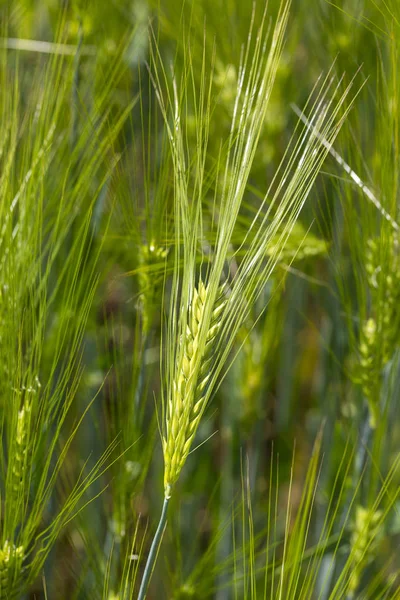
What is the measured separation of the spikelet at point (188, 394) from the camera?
0.45 m

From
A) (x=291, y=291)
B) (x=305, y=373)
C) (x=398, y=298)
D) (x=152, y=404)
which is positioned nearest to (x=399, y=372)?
(x=398, y=298)

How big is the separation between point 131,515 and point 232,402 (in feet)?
0.68

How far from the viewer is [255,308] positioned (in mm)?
841

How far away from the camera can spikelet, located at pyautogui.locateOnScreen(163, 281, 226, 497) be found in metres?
0.45

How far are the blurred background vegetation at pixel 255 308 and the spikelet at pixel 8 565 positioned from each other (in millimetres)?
61

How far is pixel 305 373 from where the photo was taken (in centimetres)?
126

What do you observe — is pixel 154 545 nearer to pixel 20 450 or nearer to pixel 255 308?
pixel 20 450

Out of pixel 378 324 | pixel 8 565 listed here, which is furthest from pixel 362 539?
pixel 8 565

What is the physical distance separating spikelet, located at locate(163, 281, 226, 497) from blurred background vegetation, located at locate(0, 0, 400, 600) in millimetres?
105

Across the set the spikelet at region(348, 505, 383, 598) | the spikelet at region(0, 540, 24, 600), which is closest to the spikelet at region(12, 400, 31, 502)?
the spikelet at region(0, 540, 24, 600)

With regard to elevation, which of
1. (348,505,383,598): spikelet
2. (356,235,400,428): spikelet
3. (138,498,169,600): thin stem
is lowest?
(348,505,383,598): spikelet

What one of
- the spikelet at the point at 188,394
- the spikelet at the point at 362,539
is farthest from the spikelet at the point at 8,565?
the spikelet at the point at 362,539

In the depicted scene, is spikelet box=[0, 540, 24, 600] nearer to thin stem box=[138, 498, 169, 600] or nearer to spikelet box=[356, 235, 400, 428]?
thin stem box=[138, 498, 169, 600]

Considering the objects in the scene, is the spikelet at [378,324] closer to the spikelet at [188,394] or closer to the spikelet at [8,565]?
the spikelet at [188,394]
